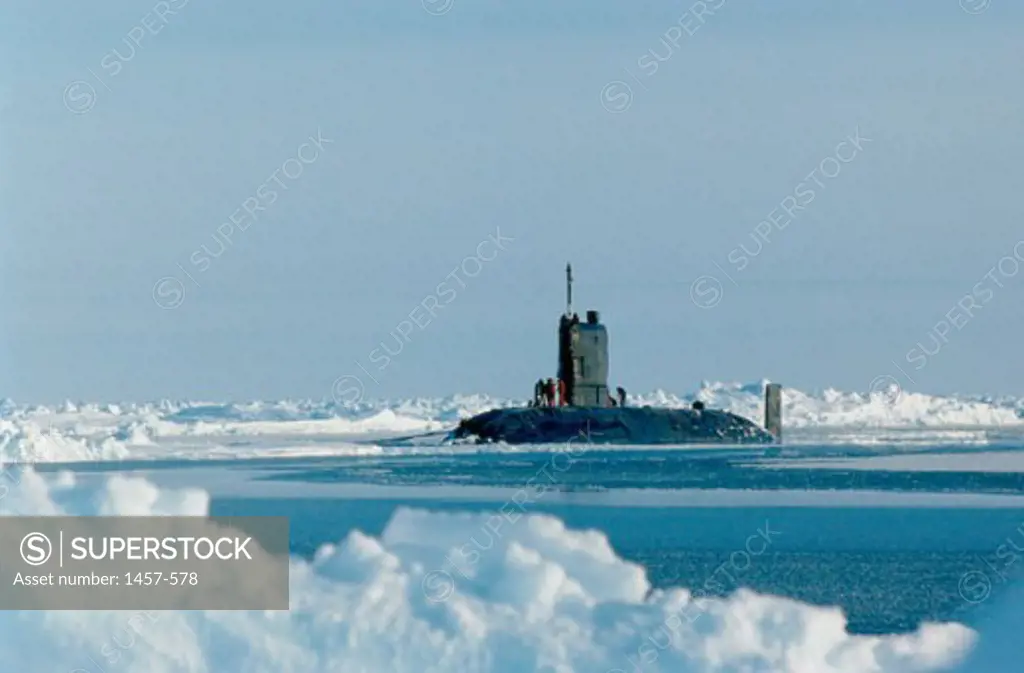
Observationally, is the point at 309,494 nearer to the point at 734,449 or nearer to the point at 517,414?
the point at 517,414

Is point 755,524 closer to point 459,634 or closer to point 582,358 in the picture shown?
point 459,634

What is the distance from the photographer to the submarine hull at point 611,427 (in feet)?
160

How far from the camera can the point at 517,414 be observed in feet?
160

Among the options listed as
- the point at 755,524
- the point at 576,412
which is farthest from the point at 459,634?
the point at 576,412

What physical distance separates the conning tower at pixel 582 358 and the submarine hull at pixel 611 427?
0.54 metres

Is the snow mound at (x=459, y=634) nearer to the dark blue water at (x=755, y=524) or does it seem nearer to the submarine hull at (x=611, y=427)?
the dark blue water at (x=755, y=524)

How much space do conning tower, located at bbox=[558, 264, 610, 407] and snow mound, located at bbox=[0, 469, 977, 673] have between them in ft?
110

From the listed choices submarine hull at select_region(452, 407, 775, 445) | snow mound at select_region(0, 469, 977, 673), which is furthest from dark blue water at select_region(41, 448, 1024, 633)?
submarine hull at select_region(452, 407, 775, 445)

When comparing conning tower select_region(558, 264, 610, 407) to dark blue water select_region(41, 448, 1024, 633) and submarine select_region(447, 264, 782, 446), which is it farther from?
dark blue water select_region(41, 448, 1024, 633)

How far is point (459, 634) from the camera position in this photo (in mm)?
14266

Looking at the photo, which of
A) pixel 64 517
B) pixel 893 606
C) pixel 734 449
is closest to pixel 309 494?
pixel 893 606

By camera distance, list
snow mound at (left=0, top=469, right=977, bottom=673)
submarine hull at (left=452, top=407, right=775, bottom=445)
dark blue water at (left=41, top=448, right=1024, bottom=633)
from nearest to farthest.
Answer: snow mound at (left=0, top=469, right=977, bottom=673)
dark blue water at (left=41, top=448, right=1024, bottom=633)
submarine hull at (left=452, top=407, right=775, bottom=445)

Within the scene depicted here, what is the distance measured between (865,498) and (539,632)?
1890 centimetres

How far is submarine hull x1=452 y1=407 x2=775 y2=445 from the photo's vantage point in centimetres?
4862
